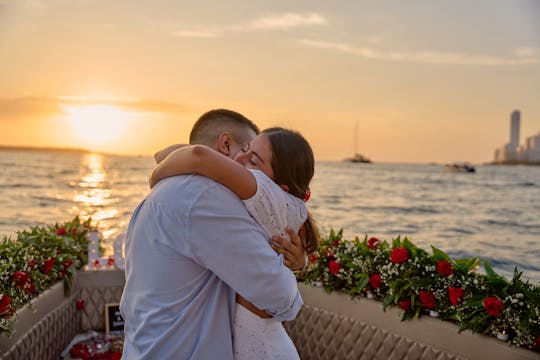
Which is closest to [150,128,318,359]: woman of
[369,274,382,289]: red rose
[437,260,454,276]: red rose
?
[437,260,454,276]: red rose

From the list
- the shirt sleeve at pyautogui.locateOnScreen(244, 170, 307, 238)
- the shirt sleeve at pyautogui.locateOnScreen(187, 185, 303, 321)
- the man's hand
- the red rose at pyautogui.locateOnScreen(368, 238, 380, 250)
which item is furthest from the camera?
the red rose at pyautogui.locateOnScreen(368, 238, 380, 250)

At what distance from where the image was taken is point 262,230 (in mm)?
1515

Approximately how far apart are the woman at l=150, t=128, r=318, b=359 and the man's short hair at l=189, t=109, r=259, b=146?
0.96 feet

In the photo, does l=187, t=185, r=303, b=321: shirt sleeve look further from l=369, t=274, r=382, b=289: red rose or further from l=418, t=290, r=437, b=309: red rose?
l=369, t=274, r=382, b=289: red rose

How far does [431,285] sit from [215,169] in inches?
96.4

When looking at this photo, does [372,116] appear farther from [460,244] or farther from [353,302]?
[353,302]

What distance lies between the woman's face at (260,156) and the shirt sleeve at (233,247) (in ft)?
0.85

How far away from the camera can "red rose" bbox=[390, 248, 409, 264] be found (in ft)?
12.2

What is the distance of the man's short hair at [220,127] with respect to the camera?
2105 mm

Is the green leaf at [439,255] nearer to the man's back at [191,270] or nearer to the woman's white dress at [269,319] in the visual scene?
the woman's white dress at [269,319]

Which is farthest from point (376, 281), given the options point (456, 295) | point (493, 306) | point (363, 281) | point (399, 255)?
point (493, 306)

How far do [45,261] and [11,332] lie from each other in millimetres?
904

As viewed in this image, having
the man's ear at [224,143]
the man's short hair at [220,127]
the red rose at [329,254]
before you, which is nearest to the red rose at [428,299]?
the red rose at [329,254]

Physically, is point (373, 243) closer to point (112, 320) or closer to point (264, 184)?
point (112, 320)
